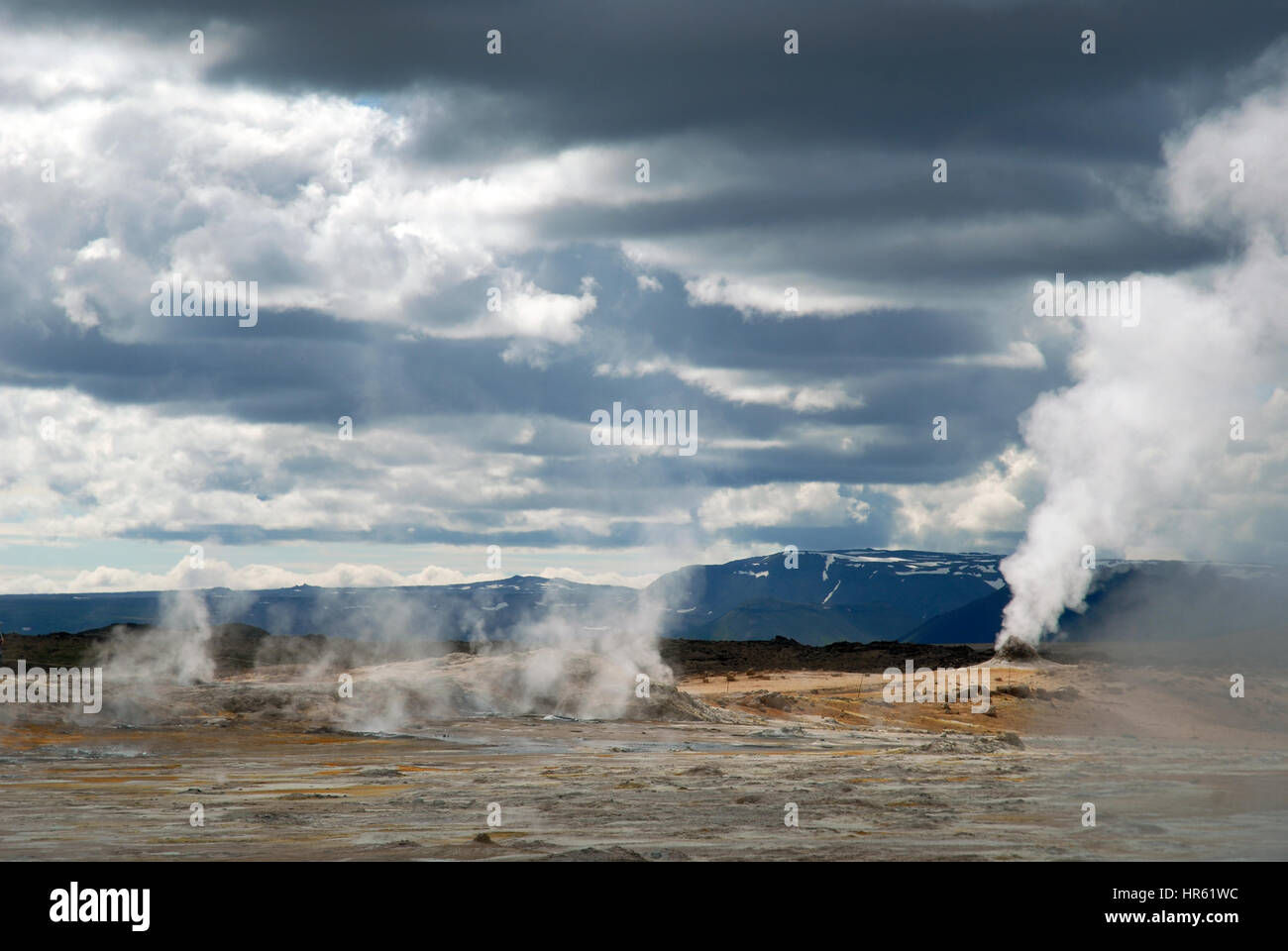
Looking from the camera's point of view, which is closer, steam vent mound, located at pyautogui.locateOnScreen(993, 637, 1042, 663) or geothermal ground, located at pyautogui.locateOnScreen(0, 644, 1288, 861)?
geothermal ground, located at pyautogui.locateOnScreen(0, 644, 1288, 861)

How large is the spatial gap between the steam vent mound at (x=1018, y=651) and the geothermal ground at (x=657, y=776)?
14.3 metres

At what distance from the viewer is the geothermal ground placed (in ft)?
80.5

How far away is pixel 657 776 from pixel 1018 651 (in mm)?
58079

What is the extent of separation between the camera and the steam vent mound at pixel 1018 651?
3529 inches

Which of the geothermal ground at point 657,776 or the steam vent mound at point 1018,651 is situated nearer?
the geothermal ground at point 657,776

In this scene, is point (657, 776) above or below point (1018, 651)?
above

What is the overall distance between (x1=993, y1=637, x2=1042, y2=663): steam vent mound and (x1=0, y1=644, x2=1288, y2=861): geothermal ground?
47.0 ft

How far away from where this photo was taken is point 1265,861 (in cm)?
2184

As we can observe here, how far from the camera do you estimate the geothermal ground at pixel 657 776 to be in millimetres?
24547

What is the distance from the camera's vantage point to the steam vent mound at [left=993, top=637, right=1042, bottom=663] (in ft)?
294

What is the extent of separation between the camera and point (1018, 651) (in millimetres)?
90062

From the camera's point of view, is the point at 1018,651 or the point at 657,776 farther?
the point at 1018,651

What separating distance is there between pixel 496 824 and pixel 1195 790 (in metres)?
18.6
